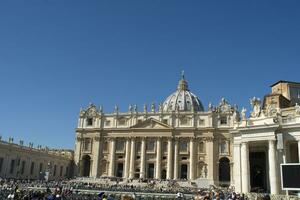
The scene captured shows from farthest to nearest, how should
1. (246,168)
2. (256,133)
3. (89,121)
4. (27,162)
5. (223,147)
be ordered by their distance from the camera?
(89,121)
(223,147)
(27,162)
(246,168)
(256,133)

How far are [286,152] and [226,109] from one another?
43.7 m

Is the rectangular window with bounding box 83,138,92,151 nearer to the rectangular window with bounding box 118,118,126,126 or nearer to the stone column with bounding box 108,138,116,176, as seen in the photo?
the stone column with bounding box 108,138,116,176

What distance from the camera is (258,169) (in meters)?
41.2

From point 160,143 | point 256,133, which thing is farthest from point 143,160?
point 256,133

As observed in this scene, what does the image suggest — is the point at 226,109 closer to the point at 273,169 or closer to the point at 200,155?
the point at 200,155

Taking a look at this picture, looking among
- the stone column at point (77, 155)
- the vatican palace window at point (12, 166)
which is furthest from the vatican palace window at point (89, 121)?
the vatican palace window at point (12, 166)

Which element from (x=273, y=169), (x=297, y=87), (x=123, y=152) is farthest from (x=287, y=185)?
(x=123, y=152)

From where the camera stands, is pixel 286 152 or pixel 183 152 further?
pixel 183 152

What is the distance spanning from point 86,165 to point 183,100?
124 feet

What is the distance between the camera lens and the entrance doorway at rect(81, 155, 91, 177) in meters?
82.8

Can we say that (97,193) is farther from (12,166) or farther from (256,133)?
(12,166)

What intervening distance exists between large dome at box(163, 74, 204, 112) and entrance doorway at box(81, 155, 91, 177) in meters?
30.1

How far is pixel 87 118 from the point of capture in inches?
3376

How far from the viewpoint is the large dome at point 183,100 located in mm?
104375
